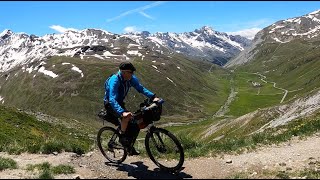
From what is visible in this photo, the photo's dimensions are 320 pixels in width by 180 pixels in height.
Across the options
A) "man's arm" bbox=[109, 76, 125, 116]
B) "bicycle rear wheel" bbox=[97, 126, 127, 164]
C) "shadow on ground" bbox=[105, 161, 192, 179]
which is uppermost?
"man's arm" bbox=[109, 76, 125, 116]

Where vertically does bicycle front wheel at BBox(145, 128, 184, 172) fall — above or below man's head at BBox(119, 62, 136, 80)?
below

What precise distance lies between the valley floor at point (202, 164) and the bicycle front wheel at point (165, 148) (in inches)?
14.7

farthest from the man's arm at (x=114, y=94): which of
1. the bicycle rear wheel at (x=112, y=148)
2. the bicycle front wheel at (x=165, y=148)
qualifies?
the bicycle rear wheel at (x=112, y=148)

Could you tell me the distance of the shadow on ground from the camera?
14.6m

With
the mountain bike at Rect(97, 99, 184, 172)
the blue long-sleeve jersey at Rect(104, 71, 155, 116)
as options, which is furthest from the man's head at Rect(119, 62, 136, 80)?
the mountain bike at Rect(97, 99, 184, 172)

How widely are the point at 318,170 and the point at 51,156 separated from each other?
11502mm

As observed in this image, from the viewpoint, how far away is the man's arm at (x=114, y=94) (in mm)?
14842

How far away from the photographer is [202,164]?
16.5 meters

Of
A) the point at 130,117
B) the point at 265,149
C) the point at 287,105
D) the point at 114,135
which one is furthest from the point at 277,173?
the point at 287,105

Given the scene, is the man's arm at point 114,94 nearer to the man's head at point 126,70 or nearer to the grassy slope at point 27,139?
the man's head at point 126,70

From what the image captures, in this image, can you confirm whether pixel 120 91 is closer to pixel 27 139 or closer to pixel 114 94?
pixel 114 94

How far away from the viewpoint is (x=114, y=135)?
17328 mm

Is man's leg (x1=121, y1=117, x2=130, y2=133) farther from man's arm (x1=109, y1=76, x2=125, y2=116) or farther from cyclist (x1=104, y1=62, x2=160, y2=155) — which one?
man's arm (x1=109, y1=76, x2=125, y2=116)

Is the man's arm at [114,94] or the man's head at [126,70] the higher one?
the man's head at [126,70]
